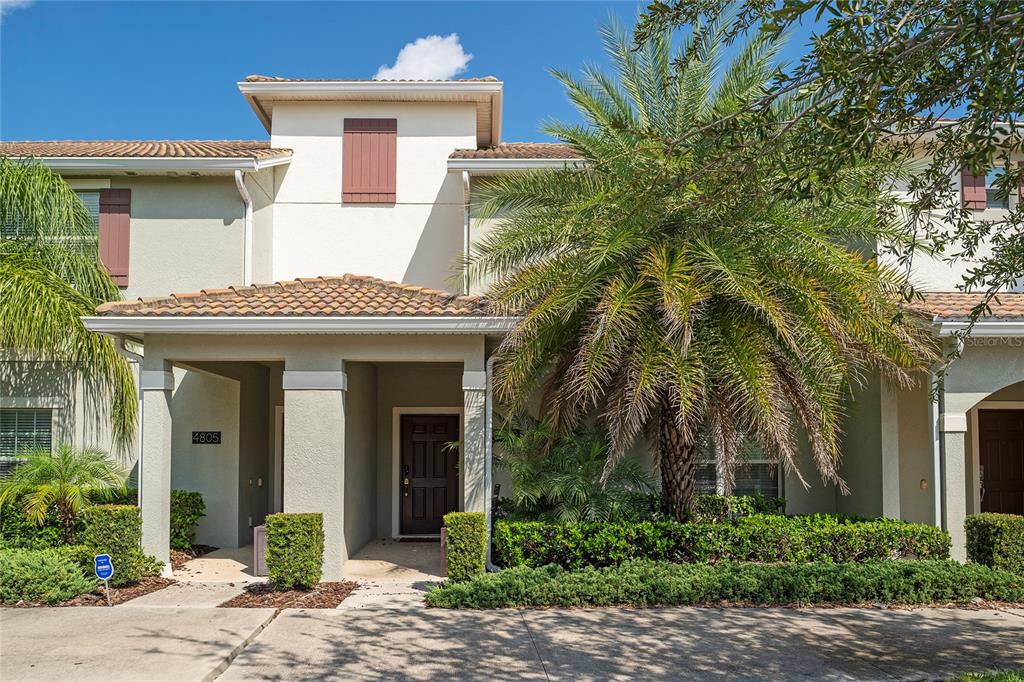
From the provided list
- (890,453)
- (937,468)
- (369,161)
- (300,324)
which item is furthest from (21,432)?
(937,468)

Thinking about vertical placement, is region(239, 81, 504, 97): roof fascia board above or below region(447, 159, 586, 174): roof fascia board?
above

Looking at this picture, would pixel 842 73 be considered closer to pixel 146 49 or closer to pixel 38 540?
pixel 38 540

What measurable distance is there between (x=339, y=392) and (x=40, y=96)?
7.86 m

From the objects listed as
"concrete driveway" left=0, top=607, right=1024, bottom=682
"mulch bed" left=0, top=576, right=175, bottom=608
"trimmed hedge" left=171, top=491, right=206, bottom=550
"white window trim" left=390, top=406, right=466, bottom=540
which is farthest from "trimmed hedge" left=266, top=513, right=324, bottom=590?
"white window trim" left=390, top=406, right=466, bottom=540

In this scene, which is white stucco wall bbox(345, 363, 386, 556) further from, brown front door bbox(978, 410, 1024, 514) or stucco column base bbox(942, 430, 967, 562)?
brown front door bbox(978, 410, 1024, 514)

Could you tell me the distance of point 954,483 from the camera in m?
10.7

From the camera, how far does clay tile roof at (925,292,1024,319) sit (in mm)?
10367

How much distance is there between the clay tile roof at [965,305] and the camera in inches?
408

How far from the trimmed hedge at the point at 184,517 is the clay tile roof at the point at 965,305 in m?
10.8

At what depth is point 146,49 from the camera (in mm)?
→ 13656

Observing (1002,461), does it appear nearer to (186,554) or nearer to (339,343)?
(339,343)

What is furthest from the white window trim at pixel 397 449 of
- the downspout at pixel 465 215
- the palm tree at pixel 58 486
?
the palm tree at pixel 58 486

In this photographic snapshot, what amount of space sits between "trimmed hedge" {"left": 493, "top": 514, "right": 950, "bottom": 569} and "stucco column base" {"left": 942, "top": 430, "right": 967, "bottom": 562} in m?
0.35

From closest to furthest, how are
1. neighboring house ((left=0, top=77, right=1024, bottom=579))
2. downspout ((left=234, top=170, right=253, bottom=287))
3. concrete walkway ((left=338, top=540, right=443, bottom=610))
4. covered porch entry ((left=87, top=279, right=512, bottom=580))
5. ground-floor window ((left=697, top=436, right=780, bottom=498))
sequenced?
concrete walkway ((left=338, top=540, right=443, bottom=610)) → covered porch entry ((left=87, top=279, right=512, bottom=580)) → neighboring house ((left=0, top=77, right=1024, bottom=579)) → ground-floor window ((left=697, top=436, right=780, bottom=498)) → downspout ((left=234, top=170, right=253, bottom=287))
